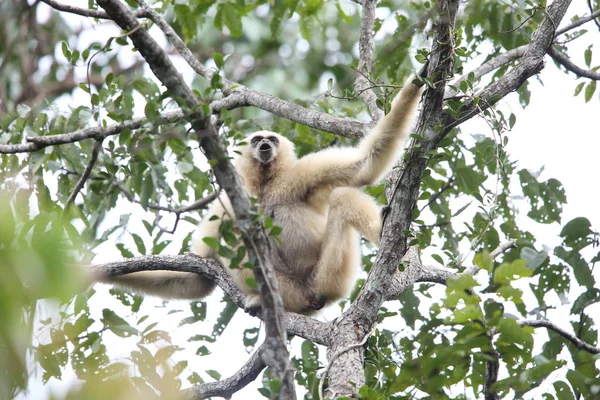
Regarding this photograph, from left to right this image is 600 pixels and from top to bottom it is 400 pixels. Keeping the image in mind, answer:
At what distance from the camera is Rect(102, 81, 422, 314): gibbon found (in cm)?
517

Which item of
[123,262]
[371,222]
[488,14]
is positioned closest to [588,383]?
[371,222]

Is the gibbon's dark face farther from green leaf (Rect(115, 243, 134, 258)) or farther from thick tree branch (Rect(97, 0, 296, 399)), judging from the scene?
thick tree branch (Rect(97, 0, 296, 399))

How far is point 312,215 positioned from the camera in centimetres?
594

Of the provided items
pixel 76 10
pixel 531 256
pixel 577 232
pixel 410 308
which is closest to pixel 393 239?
pixel 531 256

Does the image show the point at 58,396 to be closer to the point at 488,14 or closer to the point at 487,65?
the point at 487,65

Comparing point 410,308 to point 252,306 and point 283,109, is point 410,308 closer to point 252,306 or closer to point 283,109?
point 252,306

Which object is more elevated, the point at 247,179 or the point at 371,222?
the point at 247,179

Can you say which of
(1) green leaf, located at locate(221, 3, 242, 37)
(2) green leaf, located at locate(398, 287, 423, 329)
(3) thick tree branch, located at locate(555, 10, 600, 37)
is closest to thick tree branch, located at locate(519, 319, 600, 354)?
(2) green leaf, located at locate(398, 287, 423, 329)

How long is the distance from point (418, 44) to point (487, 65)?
0.82 metres

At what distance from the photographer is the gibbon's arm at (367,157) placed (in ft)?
15.8

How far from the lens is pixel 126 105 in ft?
18.9

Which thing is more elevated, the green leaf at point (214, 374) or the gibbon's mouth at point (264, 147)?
the gibbon's mouth at point (264, 147)

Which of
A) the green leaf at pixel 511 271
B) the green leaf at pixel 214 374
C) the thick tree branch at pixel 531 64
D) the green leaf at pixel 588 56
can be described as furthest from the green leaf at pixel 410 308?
the green leaf at pixel 511 271

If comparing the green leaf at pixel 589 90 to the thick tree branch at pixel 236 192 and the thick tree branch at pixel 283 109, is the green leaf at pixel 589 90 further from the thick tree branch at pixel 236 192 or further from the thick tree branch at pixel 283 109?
the thick tree branch at pixel 236 192
